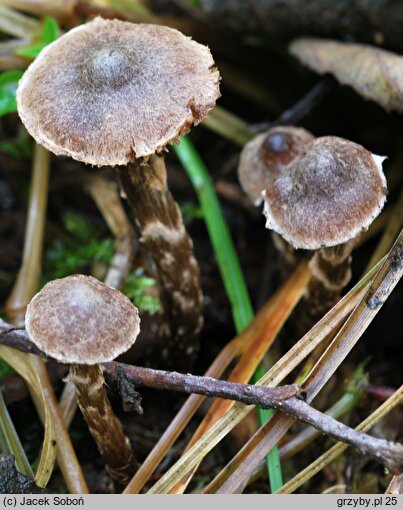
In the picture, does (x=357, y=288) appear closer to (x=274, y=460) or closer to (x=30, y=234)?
(x=274, y=460)

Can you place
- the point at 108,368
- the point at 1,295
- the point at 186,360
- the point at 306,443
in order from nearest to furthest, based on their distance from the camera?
the point at 108,368
the point at 306,443
the point at 186,360
the point at 1,295


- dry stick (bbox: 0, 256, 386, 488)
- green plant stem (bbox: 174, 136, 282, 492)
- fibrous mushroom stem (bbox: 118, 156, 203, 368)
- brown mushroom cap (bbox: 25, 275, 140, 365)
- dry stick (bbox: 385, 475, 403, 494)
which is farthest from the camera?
green plant stem (bbox: 174, 136, 282, 492)

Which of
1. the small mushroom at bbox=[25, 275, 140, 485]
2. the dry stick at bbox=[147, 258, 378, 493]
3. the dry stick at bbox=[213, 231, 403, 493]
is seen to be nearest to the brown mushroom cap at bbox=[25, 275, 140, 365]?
the small mushroom at bbox=[25, 275, 140, 485]

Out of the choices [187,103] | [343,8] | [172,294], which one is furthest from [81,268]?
[343,8]

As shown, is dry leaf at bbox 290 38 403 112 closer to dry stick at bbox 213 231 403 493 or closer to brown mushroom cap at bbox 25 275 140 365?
dry stick at bbox 213 231 403 493

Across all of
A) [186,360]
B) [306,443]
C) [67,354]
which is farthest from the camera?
[186,360]

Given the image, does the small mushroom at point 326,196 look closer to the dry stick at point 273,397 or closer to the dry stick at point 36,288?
the dry stick at point 273,397

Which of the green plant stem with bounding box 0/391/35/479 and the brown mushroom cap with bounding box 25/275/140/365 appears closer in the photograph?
the brown mushroom cap with bounding box 25/275/140/365
